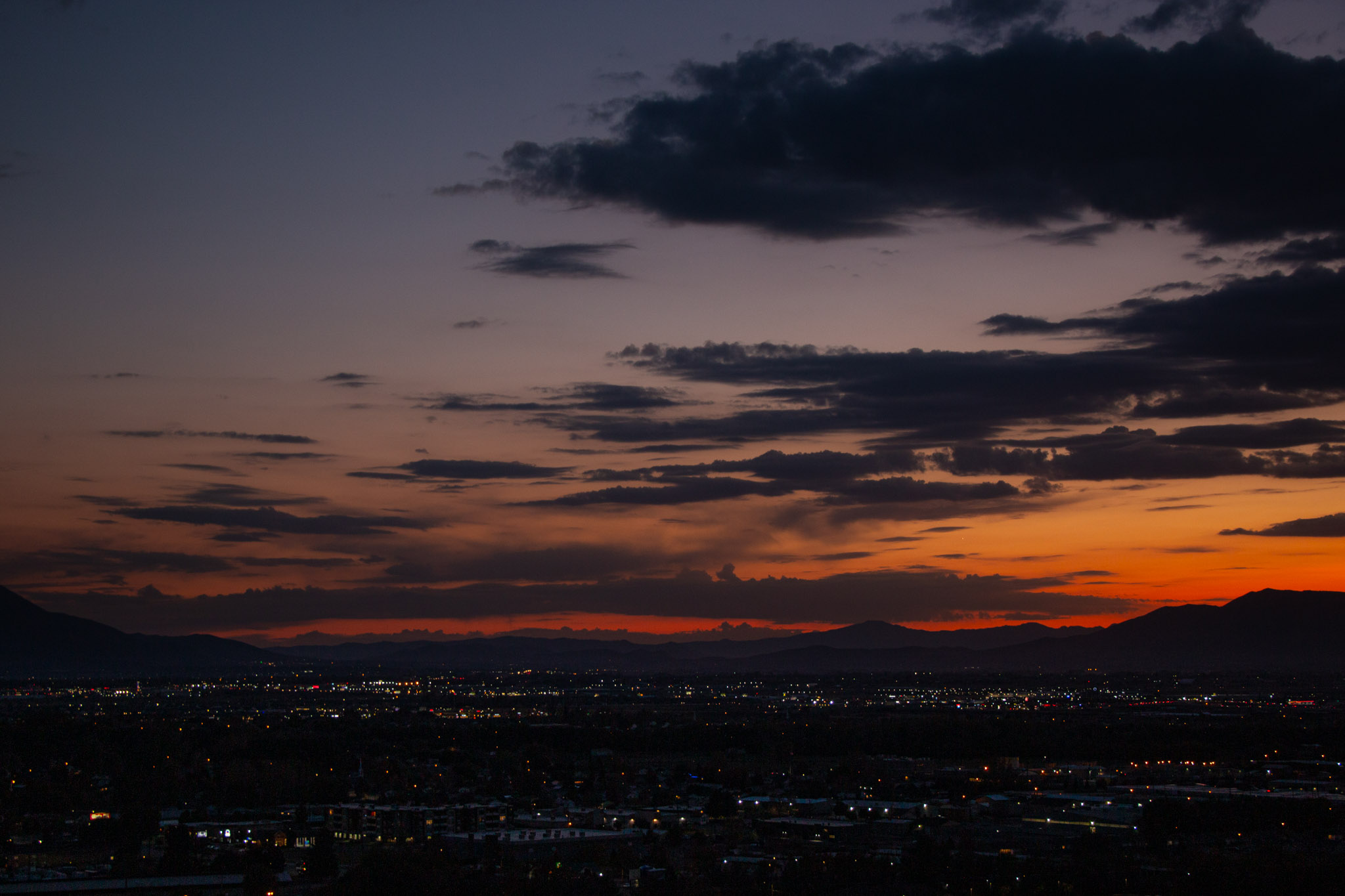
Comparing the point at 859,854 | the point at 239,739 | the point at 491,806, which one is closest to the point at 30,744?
the point at 239,739

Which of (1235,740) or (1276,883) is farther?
(1235,740)

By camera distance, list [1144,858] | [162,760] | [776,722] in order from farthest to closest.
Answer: [776,722] < [162,760] < [1144,858]

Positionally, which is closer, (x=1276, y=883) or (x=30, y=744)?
(x=1276, y=883)

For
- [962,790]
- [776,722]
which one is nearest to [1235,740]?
[962,790]

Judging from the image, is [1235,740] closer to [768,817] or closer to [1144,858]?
[768,817]

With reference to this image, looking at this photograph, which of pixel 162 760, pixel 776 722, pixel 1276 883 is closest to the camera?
pixel 1276 883

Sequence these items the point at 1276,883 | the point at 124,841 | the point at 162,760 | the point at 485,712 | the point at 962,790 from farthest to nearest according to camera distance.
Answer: the point at 485,712, the point at 162,760, the point at 962,790, the point at 124,841, the point at 1276,883

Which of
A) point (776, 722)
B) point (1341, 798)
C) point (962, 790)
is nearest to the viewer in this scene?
point (1341, 798)

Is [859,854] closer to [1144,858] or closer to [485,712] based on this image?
[1144,858]
